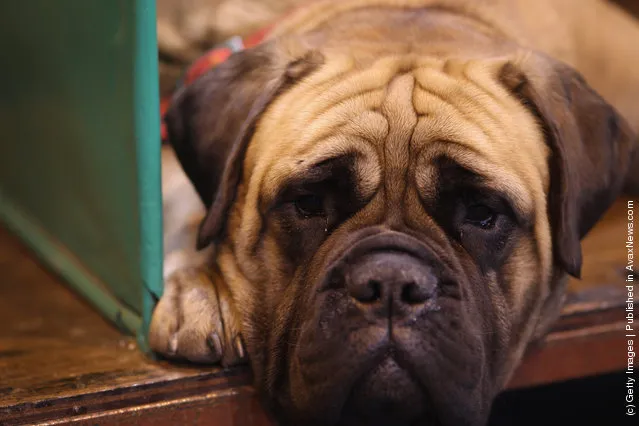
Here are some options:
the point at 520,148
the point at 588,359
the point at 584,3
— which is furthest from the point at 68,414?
the point at 584,3

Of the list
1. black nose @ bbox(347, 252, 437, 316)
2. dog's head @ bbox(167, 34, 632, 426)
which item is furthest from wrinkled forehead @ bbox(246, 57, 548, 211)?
black nose @ bbox(347, 252, 437, 316)

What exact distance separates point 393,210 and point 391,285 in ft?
0.58

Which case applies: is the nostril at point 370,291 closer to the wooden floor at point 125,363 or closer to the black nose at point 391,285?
the black nose at point 391,285

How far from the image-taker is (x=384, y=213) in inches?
48.1

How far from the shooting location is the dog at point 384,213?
1.10m

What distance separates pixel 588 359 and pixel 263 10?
5.37 ft

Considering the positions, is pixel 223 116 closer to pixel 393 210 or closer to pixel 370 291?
pixel 393 210

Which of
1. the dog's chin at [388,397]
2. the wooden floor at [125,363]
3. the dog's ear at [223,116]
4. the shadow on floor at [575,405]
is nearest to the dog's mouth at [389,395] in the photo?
the dog's chin at [388,397]

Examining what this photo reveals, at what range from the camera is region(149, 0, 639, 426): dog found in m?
1.10

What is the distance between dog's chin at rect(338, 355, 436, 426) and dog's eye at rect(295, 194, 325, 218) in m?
0.30

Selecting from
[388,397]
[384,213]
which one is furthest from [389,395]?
[384,213]

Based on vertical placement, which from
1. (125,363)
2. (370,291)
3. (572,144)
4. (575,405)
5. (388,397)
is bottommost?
(575,405)

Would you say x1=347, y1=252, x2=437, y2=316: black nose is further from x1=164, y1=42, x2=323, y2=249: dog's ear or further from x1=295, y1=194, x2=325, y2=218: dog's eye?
x1=164, y1=42, x2=323, y2=249: dog's ear

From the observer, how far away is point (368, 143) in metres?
1.23
